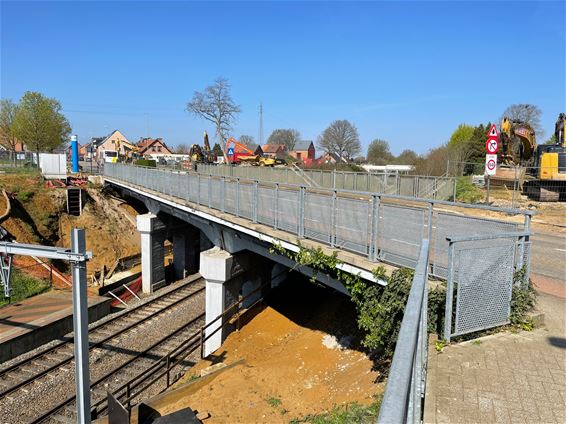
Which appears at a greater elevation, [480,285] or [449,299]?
[480,285]

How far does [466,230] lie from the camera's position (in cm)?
637

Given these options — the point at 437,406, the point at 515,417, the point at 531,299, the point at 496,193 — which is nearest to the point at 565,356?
the point at 531,299

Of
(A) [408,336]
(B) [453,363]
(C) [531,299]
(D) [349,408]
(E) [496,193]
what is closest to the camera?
(A) [408,336]

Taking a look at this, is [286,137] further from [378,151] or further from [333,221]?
[333,221]

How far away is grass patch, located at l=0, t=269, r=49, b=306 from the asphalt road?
22.4 meters

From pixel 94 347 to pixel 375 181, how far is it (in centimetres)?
1696

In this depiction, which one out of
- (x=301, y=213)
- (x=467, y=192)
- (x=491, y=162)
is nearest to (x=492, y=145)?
(x=491, y=162)

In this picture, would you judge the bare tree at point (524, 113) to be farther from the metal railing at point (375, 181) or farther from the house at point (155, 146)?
the house at point (155, 146)

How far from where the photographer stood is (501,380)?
450 centimetres

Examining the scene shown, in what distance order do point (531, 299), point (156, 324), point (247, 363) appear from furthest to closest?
point (156, 324) < point (247, 363) < point (531, 299)

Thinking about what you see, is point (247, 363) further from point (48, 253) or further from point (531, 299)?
point (531, 299)

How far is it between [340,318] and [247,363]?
11.0 feet

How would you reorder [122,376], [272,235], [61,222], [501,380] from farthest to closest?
[61,222]
[122,376]
[272,235]
[501,380]

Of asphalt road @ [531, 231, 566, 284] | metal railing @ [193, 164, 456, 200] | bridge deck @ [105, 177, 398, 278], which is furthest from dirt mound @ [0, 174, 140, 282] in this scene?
asphalt road @ [531, 231, 566, 284]
